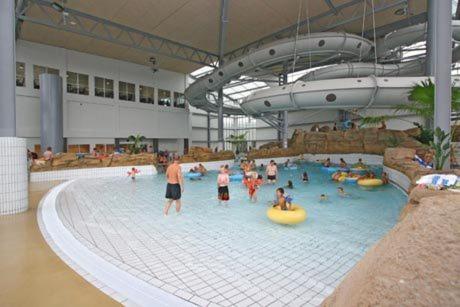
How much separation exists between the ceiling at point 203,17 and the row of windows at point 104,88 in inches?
73.7

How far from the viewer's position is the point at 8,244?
3.53 m

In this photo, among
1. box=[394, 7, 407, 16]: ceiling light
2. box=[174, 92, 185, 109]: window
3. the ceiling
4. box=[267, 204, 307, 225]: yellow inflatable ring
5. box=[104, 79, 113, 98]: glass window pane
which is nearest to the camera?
box=[267, 204, 307, 225]: yellow inflatable ring

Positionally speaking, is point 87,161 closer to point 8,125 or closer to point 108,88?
point 8,125

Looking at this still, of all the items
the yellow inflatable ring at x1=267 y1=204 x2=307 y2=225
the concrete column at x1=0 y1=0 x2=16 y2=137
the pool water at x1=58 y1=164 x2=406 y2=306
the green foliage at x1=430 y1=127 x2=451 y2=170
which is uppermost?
the concrete column at x1=0 y1=0 x2=16 y2=137

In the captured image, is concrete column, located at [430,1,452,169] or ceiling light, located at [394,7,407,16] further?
ceiling light, located at [394,7,407,16]

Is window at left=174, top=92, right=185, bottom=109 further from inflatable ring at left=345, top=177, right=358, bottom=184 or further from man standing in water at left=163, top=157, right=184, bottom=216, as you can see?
man standing in water at left=163, top=157, right=184, bottom=216

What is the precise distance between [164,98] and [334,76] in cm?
1537

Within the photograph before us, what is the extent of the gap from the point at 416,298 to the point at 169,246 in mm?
3323

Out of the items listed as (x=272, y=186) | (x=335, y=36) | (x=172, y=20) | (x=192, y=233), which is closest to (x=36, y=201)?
(x=192, y=233)

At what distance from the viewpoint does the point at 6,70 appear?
4.83 meters

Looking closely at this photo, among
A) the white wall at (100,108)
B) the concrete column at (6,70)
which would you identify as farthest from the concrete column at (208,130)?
the concrete column at (6,70)

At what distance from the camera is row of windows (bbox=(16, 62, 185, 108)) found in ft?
52.7

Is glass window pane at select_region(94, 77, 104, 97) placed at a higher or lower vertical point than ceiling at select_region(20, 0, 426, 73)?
lower

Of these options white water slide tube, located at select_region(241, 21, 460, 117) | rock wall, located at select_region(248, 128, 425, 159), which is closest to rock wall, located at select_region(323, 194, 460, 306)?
white water slide tube, located at select_region(241, 21, 460, 117)
